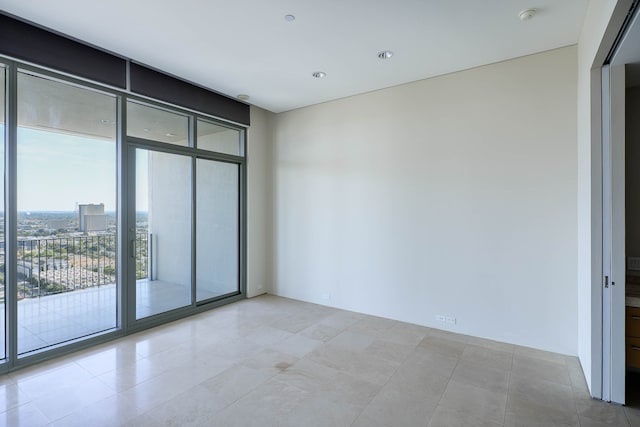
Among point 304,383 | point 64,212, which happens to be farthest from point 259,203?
point 304,383

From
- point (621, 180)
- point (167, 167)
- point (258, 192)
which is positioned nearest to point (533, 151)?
point (621, 180)

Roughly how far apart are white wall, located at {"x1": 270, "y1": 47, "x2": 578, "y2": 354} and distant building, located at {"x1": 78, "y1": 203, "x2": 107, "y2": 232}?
271cm

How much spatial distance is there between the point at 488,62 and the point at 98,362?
208 inches

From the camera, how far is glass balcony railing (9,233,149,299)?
3164 millimetres

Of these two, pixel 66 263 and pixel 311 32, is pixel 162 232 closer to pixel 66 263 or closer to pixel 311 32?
pixel 66 263

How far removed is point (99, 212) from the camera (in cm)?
368

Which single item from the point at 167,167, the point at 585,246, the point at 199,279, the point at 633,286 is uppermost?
the point at 167,167

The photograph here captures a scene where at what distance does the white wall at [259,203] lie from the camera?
5418mm

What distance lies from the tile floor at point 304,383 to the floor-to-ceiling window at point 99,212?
46cm

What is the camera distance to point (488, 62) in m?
3.61

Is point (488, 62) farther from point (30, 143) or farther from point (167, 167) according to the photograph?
point (30, 143)

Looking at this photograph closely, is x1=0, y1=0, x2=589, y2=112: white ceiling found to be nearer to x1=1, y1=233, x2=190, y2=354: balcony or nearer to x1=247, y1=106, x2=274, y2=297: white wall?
x1=247, y1=106, x2=274, y2=297: white wall

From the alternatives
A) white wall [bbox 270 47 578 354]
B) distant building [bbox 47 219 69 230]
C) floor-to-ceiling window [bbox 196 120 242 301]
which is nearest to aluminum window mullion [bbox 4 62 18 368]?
distant building [bbox 47 219 69 230]

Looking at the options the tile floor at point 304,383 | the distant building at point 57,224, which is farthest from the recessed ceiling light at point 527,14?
the distant building at point 57,224
